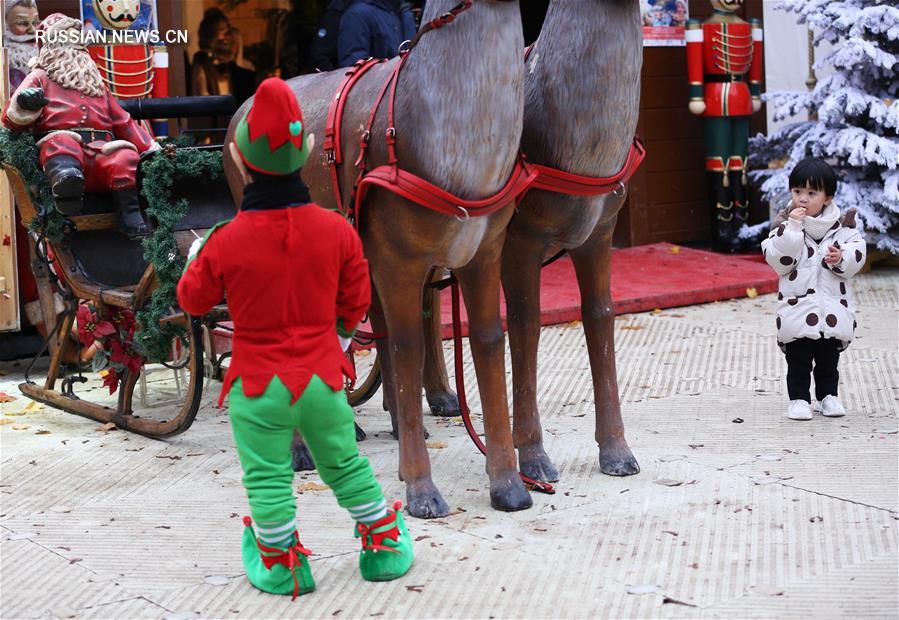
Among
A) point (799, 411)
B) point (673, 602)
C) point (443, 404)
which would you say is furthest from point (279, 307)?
point (799, 411)

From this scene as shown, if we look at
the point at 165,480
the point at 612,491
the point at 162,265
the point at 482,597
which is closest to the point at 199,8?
the point at 162,265

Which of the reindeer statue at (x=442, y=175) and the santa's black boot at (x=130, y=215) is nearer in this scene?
the reindeer statue at (x=442, y=175)

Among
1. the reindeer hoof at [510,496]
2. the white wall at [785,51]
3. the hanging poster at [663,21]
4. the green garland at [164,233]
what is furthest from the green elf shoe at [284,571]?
the white wall at [785,51]

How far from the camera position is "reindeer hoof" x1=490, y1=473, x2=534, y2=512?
4.61 m

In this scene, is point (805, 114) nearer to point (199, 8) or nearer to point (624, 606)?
point (199, 8)

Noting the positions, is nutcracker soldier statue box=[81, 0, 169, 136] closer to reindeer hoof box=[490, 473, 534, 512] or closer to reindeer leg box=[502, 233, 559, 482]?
reindeer leg box=[502, 233, 559, 482]

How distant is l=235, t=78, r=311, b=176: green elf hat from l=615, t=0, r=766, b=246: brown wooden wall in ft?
22.6

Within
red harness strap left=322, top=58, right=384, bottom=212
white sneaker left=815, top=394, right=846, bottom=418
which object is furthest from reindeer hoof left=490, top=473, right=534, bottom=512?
white sneaker left=815, top=394, right=846, bottom=418

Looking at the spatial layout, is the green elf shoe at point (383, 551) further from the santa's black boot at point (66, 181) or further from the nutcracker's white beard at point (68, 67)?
the nutcracker's white beard at point (68, 67)

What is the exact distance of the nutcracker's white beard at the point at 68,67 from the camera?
623 centimetres

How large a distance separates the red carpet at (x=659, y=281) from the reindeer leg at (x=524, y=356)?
2786 millimetres

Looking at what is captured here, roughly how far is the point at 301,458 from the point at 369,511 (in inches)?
55.5

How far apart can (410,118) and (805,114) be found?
6.89 meters

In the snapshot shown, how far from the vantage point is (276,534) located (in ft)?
12.5
